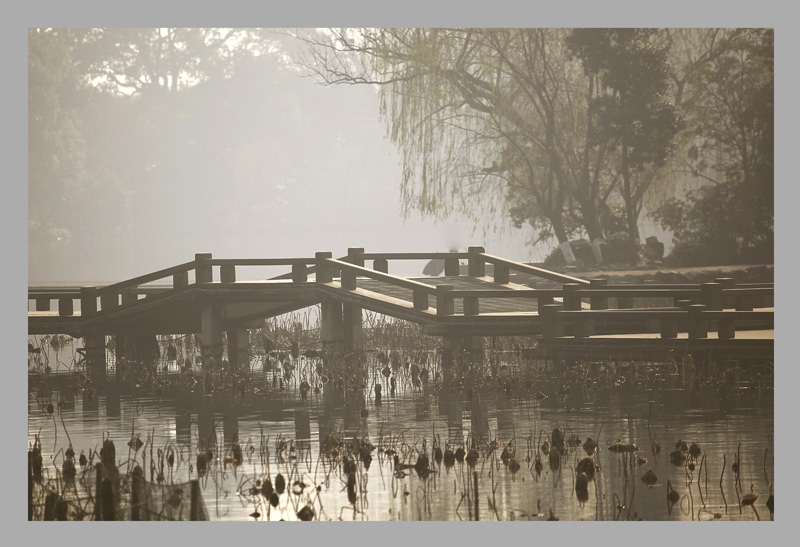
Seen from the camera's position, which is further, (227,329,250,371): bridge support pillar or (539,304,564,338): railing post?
(227,329,250,371): bridge support pillar

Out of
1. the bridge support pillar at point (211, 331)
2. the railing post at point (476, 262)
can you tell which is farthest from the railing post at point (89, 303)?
the railing post at point (476, 262)

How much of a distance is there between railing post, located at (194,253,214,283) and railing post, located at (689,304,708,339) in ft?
18.0

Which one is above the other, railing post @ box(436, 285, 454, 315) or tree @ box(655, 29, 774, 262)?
tree @ box(655, 29, 774, 262)

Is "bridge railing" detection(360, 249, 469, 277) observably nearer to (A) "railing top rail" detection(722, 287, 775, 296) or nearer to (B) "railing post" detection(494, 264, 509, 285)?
(B) "railing post" detection(494, 264, 509, 285)

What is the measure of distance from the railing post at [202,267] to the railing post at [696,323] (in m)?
5.48

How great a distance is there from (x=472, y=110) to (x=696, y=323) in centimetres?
922

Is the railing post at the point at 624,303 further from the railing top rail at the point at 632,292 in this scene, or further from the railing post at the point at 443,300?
the railing post at the point at 443,300

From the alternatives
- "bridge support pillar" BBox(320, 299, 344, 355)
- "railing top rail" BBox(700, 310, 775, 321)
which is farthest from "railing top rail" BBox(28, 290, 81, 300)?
"railing top rail" BBox(700, 310, 775, 321)

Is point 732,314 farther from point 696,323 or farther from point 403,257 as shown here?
point 403,257

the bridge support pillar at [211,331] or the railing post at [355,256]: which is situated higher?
the railing post at [355,256]

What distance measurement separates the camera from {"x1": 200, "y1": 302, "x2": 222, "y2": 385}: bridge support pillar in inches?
580

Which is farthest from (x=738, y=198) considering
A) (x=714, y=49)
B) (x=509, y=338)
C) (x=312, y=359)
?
(x=312, y=359)

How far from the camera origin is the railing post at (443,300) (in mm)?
13305

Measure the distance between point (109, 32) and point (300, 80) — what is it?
1521 centimetres
